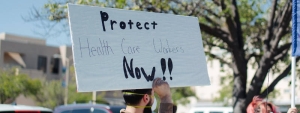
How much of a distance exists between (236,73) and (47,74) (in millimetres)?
54775

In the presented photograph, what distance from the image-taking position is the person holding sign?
14.5 ft

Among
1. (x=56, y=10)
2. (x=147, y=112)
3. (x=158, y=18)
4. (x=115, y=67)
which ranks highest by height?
(x=56, y=10)

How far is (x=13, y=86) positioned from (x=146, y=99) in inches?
1752

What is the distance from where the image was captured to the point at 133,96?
14.5 ft

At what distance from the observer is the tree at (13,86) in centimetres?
4654

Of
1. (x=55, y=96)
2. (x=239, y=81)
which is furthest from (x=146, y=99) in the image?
(x=55, y=96)

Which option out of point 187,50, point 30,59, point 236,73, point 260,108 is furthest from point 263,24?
point 30,59

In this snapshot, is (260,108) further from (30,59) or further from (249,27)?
(30,59)

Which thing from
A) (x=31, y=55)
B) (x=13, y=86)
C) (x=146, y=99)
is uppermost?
(x=31, y=55)

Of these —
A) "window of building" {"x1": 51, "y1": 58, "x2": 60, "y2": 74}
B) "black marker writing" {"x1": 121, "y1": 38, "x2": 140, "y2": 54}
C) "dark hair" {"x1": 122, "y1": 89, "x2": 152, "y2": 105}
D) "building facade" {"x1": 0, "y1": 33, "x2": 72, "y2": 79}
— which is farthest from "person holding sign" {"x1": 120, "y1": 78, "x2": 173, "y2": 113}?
"window of building" {"x1": 51, "y1": 58, "x2": 60, "y2": 74}

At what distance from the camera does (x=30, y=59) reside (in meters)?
66.8

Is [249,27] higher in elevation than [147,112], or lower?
higher

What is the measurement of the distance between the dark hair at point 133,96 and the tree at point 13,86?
42002 millimetres

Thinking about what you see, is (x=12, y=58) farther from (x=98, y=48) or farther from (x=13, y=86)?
(x=98, y=48)
